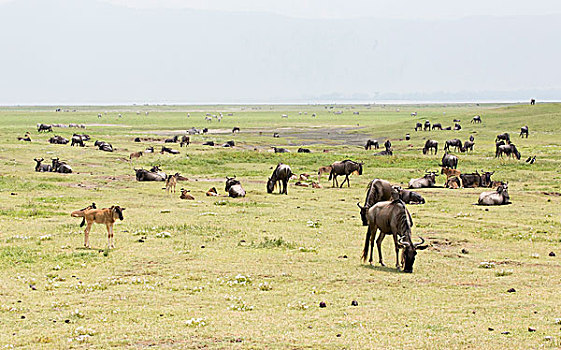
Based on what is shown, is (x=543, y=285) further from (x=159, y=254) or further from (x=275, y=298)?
(x=159, y=254)

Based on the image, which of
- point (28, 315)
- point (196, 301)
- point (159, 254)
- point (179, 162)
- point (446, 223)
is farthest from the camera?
point (179, 162)

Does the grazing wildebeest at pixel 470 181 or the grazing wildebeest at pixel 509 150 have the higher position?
the grazing wildebeest at pixel 509 150

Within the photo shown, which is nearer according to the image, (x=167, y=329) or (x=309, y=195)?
(x=167, y=329)

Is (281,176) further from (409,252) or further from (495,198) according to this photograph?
(409,252)

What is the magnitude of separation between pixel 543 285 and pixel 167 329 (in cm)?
883

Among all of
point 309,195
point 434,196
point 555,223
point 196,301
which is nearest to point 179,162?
point 309,195

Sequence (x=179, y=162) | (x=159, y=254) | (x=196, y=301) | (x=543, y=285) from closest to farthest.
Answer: (x=196, y=301) → (x=543, y=285) → (x=159, y=254) → (x=179, y=162)

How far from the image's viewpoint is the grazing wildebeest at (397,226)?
16406mm

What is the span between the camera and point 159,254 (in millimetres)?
19266

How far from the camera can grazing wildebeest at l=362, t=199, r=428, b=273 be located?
16406 mm

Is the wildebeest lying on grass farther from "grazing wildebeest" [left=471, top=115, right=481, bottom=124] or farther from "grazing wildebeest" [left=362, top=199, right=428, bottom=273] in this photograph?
"grazing wildebeest" [left=471, top=115, right=481, bottom=124]

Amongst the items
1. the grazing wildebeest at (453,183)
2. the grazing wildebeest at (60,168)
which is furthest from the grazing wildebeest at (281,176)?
the grazing wildebeest at (60,168)

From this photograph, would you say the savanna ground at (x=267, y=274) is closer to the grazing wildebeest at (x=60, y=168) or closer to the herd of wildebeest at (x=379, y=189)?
the herd of wildebeest at (x=379, y=189)

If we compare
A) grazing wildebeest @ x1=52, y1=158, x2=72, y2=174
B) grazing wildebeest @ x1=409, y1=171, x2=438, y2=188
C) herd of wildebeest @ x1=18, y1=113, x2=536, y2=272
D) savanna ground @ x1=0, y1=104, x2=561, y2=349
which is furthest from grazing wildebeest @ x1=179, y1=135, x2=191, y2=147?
grazing wildebeest @ x1=409, y1=171, x2=438, y2=188
